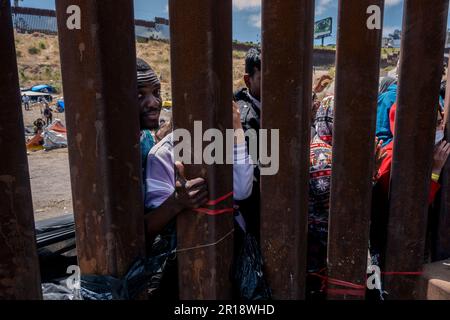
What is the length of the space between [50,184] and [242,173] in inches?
330

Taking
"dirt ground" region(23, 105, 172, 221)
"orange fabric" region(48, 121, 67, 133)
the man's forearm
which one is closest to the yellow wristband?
the man's forearm

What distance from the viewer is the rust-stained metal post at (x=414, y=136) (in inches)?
60.3

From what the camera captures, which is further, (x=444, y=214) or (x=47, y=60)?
(x=47, y=60)

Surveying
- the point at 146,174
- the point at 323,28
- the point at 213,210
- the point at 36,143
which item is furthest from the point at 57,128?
the point at 323,28

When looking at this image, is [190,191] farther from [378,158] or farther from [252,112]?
[378,158]

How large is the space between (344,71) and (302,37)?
9.5 inches

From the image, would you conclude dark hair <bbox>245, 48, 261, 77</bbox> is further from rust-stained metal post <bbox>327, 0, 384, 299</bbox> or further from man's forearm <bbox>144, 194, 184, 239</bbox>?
man's forearm <bbox>144, 194, 184, 239</bbox>

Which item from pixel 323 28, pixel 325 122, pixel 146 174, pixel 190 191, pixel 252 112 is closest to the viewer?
pixel 190 191

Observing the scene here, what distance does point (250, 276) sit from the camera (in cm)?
165

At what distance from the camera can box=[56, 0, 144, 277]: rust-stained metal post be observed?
1327 mm

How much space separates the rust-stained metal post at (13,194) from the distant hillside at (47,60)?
37.7m

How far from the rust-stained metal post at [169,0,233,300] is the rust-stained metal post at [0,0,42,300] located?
56 cm

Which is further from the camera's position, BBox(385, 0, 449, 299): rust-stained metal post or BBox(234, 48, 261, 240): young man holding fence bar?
BBox(234, 48, 261, 240): young man holding fence bar

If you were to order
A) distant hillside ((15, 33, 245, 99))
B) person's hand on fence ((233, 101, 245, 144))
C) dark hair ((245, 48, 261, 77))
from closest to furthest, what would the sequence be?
person's hand on fence ((233, 101, 245, 144)) < dark hair ((245, 48, 261, 77)) < distant hillside ((15, 33, 245, 99))
